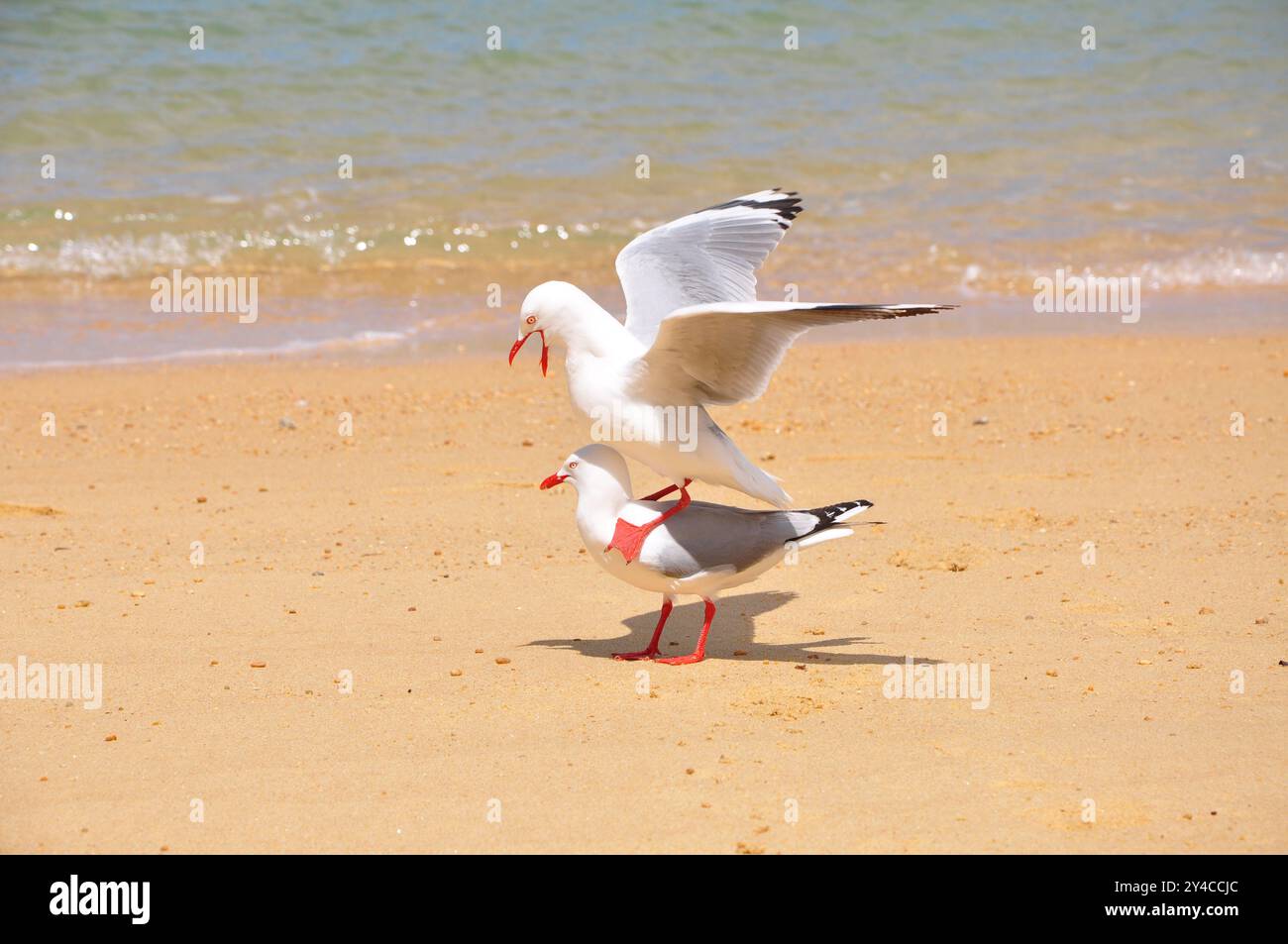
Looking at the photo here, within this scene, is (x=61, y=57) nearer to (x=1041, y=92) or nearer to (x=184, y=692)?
(x=1041, y=92)

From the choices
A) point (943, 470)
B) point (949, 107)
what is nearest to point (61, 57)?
point (949, 107)

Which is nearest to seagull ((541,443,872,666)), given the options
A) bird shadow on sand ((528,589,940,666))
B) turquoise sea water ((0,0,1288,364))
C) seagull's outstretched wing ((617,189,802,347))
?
bird shadow on sand ((528,589,940,666))

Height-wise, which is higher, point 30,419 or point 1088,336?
point 1088,336

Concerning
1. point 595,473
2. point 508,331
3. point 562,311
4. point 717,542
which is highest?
point 508,331

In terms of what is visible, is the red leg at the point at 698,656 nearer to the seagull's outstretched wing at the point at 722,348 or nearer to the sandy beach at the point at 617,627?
the sandy beach at the point at 617,627

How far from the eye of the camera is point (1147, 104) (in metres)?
17.4

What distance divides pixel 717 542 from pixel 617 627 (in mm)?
719

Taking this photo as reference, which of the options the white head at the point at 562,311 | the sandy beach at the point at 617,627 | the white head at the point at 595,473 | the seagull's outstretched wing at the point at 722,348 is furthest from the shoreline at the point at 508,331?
the seagull's outstretched wing at the point at 722,348

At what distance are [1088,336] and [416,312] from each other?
522cm

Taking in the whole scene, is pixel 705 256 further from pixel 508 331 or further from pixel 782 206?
pixel 508 331

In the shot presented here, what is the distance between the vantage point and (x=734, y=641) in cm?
516

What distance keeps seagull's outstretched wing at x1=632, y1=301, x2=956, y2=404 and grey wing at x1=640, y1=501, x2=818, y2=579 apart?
1.40 feet

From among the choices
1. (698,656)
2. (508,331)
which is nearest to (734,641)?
(698,656)

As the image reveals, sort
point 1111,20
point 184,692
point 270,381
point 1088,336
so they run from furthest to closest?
point 1111,20 → point 1088,336 → point 270,381 → point 184,692
